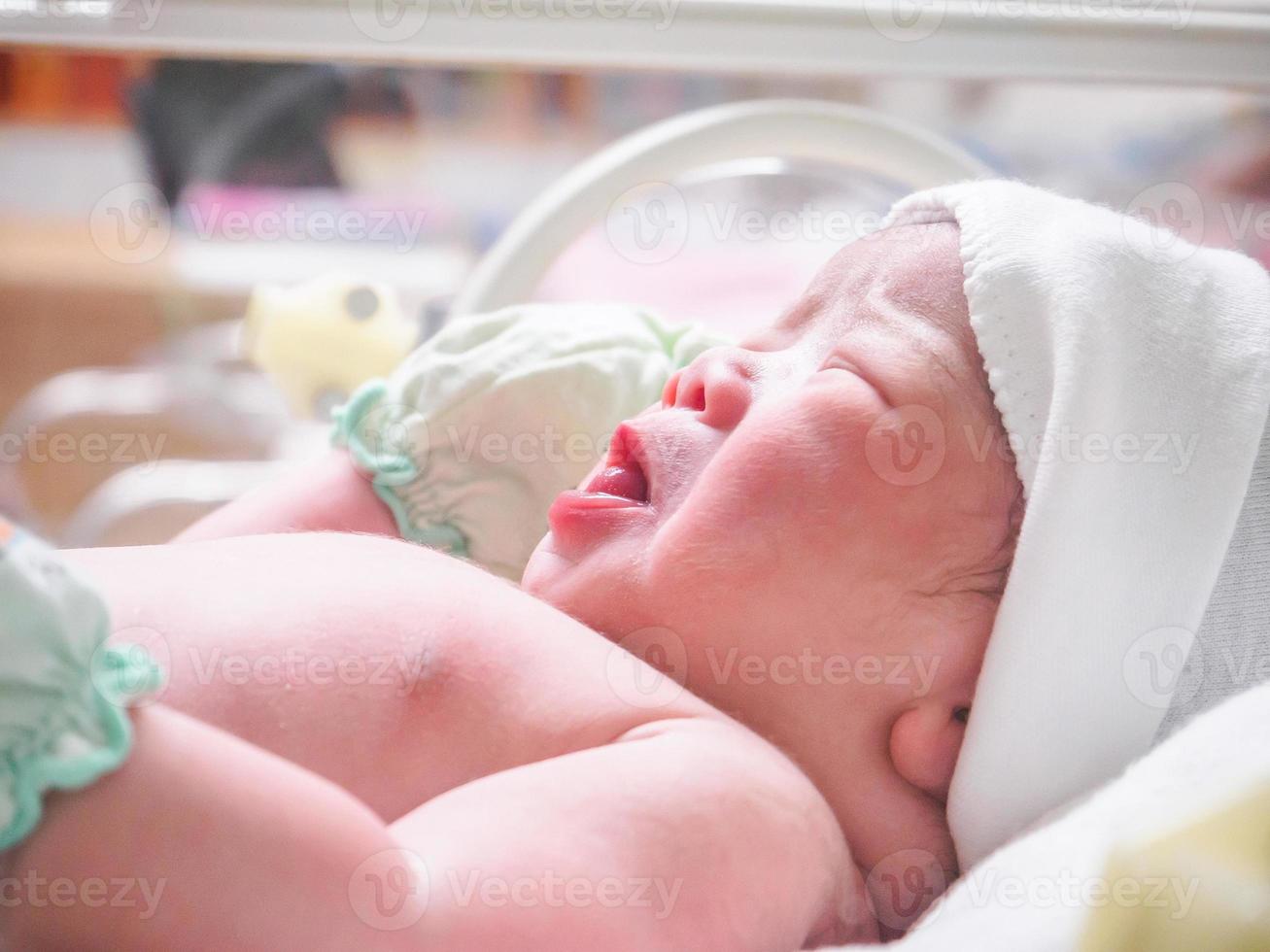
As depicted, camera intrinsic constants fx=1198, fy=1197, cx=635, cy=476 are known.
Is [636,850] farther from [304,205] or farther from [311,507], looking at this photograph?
[304,205]

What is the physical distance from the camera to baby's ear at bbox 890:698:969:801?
784 mm

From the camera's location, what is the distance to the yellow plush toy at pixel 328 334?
4.20 feet

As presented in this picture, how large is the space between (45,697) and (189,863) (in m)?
0.09

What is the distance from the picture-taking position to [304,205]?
2424 millimetres

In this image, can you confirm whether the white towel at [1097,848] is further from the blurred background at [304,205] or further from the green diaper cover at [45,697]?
the blurred background at [304,205]

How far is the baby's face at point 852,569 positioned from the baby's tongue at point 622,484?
0.15 ft

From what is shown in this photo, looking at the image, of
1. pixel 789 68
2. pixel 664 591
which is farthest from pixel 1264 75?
pixel 664 591

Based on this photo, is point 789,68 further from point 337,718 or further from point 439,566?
point 337,718

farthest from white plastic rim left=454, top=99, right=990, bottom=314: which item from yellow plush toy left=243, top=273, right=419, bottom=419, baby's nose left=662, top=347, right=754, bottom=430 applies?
baby's nose left=662, top=347, right=754, bottom=430

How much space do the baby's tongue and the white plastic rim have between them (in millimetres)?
412

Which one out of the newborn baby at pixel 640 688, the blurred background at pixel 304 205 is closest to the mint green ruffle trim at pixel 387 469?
the newborn baby at pixel 640 688

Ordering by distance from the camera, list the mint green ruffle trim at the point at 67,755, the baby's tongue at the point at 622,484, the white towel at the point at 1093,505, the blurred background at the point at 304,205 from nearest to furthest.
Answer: the mint green ruffle trim at the point at 67,755, the white towel at the point at 1093,505, the baby's tongue at the point at 622,484, the blurred background at the point at 304,205

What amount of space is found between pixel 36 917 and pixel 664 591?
40 cm

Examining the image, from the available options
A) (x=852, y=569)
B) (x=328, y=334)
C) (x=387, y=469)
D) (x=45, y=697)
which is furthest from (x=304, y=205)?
(x=45, y=697)
